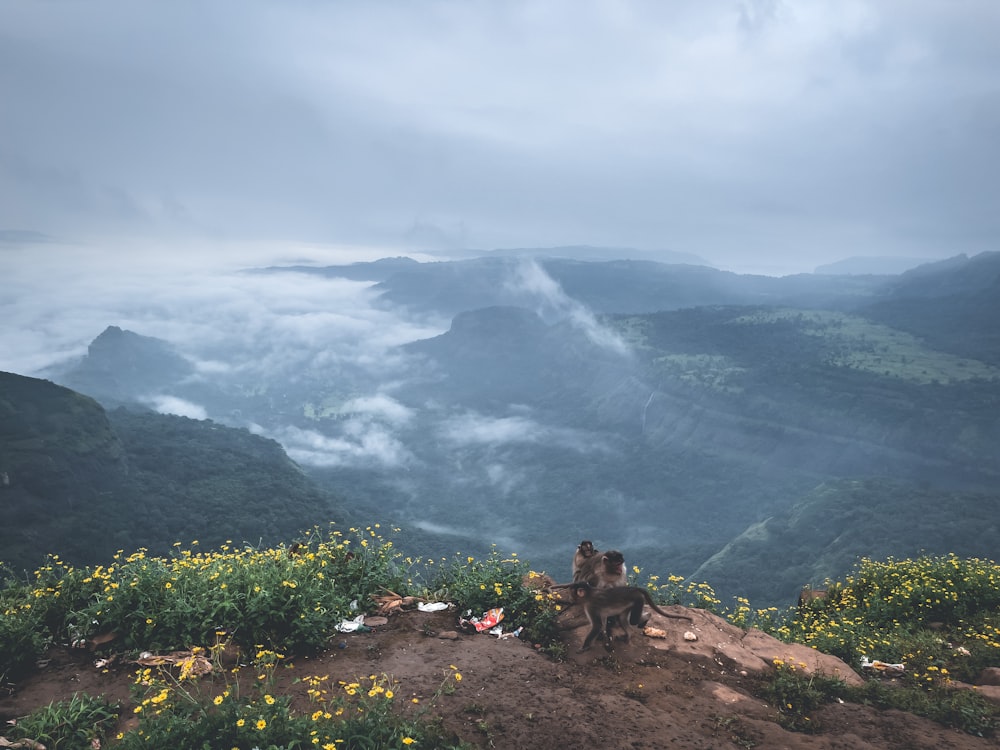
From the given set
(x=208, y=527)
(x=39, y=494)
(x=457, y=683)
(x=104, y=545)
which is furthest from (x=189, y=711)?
(x=39, y=494)

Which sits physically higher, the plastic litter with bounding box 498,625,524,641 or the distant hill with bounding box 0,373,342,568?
the plastic litter with bounding box 498,625,524,641

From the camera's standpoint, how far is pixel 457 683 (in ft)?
26.6

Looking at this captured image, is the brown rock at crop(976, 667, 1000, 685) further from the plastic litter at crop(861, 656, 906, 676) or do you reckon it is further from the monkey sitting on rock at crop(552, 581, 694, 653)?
the monkey sitting on rock at crop(552, 581, 694, 653)

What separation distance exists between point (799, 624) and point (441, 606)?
10419 mm

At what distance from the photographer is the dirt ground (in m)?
7.31

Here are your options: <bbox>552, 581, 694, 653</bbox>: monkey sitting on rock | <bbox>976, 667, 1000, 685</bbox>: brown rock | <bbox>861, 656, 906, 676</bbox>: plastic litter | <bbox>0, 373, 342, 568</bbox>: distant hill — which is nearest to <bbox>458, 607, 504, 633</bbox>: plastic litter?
<bbox>552, 581, 694, 653</bbox>: monkey sitting on rock

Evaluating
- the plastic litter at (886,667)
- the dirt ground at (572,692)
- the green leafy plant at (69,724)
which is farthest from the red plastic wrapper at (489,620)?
the plastic litter at (886,667)

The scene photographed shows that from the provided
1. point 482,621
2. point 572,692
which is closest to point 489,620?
point 482,621

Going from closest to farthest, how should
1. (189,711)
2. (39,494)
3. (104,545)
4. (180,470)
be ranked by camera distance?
1. (189,711)
2. (104,545)
3. (39,494)
4. (180,470)

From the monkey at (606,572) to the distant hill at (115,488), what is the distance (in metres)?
81.8

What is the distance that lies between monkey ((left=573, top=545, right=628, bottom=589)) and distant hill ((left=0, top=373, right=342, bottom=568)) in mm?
81760

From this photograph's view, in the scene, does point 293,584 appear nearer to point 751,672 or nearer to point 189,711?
point 189,711

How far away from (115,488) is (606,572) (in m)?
117

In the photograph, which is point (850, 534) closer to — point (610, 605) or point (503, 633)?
point (610, 605)
